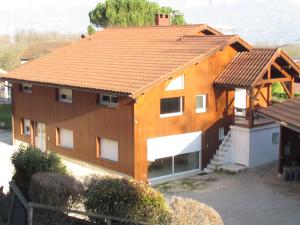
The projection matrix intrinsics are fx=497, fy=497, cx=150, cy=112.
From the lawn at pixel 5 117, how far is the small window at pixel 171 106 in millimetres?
19910

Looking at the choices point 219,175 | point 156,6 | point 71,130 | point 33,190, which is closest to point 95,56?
point 71,130

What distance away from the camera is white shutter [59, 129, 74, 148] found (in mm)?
25891

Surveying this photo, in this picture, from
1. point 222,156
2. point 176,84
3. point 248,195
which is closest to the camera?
point 248,195

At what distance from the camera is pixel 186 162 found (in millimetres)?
23812

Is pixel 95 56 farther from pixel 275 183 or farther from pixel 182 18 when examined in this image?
pixel 182 18

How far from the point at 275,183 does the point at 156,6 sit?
33.8 meters

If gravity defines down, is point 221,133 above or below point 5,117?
above

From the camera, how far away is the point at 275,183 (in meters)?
22.0

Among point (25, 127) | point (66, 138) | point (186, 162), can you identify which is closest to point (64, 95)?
point (66, 138)

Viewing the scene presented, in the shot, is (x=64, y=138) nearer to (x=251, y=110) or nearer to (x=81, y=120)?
(x=81, y=120)

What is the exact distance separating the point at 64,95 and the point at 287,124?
12079 mm

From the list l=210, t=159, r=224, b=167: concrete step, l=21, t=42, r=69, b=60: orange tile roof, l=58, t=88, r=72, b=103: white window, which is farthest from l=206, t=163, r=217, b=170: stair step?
l=21, t=42, r=69, b=60: orange tile roof

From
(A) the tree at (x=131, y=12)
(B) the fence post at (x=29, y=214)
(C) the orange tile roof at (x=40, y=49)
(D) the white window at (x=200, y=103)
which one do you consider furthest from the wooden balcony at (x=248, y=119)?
(C) the orange tile roof at (x=40, y=49)

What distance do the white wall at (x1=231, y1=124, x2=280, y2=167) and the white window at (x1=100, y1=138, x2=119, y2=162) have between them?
19.3 ft
